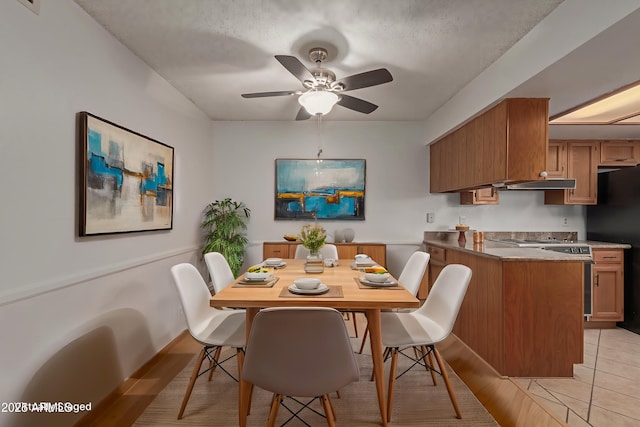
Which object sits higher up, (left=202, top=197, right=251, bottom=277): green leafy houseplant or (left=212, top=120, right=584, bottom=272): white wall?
(left=212, top=120, right=584, bottom=272): white wall

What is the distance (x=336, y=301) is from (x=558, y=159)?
12.8ft

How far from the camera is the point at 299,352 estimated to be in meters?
1.33

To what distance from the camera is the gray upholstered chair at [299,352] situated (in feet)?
4.21

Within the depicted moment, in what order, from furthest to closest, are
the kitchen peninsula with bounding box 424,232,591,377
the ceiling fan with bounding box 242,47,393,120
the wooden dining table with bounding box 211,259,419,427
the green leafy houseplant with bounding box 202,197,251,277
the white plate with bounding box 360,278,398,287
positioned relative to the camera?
the green leafy houseplant with bounding box 202,197,251,277
the kitchen peninsula with bounding box 424,232,591,377
the ceiling fan with bounding box 242,47,393,120
the white plate with bounding box 360,278,398,287
the wooden dining table with bounding box 211,259,419,427

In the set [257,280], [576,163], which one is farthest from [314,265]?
[576,163]

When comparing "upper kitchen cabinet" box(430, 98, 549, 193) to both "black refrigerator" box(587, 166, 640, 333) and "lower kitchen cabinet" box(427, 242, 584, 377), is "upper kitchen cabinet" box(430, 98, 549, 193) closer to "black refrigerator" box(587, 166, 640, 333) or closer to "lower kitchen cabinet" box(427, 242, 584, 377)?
"lower kitchen cabinet" box(427, 242, 584, 377)

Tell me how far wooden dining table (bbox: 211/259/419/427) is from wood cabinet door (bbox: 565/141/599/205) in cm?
346

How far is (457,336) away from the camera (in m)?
3.18

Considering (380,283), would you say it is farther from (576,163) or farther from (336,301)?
(576,163)

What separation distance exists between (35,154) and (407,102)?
3.25m

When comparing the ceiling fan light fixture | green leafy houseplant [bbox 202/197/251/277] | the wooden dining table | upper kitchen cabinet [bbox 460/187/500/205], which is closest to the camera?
the wooden dining table

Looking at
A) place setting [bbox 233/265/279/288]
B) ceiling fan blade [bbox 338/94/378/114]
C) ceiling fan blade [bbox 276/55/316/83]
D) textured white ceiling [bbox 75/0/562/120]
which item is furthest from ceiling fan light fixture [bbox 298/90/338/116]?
place setting [bbox 233/265/279/288]

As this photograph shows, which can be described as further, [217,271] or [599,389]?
[217,271]

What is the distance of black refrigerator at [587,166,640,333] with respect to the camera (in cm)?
342
